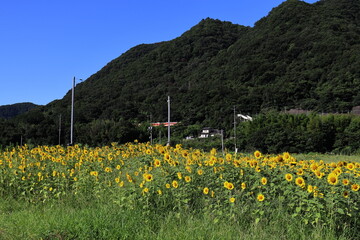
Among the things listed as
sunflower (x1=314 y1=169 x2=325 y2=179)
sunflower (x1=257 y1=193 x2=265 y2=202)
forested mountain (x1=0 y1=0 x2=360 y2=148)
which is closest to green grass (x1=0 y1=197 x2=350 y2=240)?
sunflower (x1=257 y1=193 x2=265 y2=202)

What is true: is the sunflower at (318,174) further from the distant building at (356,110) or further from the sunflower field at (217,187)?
the distant building at (356,110)

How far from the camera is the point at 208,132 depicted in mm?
64188

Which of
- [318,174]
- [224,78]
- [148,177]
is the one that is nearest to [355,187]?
[318,174]

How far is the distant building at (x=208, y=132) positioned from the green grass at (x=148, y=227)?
5791 cm

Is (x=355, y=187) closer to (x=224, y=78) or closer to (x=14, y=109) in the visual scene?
(x=224, y=78)

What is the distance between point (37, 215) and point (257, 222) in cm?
252

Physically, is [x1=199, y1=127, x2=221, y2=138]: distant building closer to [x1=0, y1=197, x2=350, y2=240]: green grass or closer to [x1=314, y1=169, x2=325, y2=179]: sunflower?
[x1=314, y1=169, x2=325, y2=179]: sunflower

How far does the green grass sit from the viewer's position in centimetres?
332

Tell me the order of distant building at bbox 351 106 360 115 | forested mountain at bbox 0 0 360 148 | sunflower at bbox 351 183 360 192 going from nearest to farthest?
sunflower at bbox 351 183 360 192
distant building at bbox 351 106 360 115
forested mountain at bbox 0 0 360 148

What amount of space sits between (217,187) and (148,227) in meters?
1.10

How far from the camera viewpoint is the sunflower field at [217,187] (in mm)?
3527

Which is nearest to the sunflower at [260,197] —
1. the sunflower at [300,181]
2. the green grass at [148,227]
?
the green grass at [148,227]

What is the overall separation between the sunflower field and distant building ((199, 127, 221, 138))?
56608 mm

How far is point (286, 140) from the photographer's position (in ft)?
158
